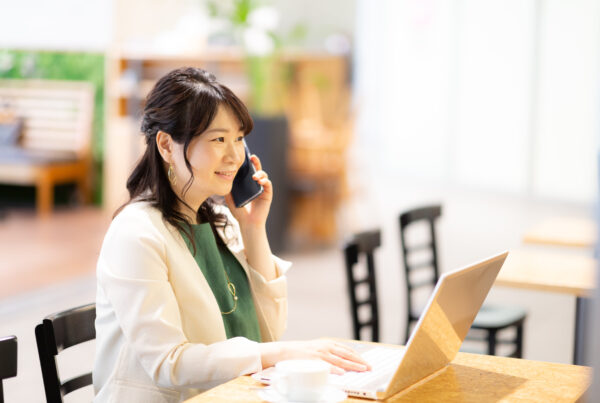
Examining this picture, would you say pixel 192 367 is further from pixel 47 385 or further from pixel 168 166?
pixel 168 166

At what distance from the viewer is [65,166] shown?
837 cm

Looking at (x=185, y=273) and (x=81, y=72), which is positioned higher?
(x=81, y=72)

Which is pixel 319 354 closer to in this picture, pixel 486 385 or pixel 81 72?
pixel 486 385

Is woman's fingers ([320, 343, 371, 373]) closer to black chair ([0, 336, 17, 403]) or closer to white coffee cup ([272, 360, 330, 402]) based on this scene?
white coffee cup ([272, 360, 330, 402])

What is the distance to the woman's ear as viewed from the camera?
1.88 meters

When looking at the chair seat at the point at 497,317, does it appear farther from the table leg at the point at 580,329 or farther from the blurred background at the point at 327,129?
the blurred background at the point at 327,129

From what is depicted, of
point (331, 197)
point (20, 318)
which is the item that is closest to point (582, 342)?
point (20, 318)

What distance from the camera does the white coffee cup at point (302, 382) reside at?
149 centimetres

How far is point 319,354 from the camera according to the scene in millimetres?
1680

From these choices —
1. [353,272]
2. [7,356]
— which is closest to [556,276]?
[353,272]

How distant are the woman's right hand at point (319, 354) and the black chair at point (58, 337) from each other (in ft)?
1.39

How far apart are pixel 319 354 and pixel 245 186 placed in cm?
58

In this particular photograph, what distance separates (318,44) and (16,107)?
16.5 feet

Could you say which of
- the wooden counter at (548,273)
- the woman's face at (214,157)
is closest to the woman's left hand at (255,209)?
the woman's face at (214,157)
